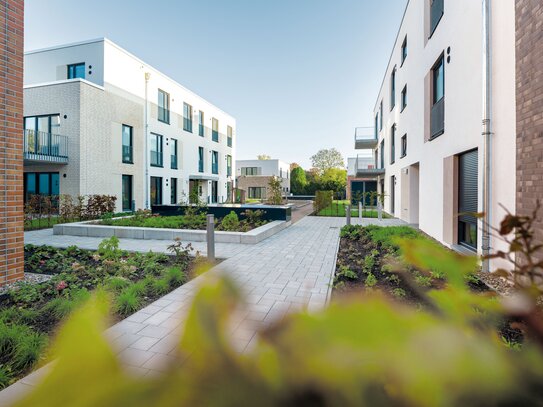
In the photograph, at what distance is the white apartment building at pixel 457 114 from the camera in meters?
5.60

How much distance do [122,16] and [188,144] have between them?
13.8 metres

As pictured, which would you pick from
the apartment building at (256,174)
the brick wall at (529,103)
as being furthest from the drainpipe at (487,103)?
the apartment building at (256,174)

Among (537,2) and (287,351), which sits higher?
(537,2)

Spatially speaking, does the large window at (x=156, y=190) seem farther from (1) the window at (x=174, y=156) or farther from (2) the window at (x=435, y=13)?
(2) the window at (x=435, y=13)

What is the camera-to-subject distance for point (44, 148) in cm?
1681

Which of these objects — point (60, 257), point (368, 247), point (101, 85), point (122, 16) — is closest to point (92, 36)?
point (101, 85)

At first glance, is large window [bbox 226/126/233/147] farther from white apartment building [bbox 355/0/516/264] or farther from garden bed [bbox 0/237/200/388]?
garden bed [bbox 0/237/200/388]

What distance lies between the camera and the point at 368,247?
8.77 meters

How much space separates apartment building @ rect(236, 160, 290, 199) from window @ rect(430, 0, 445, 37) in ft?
124

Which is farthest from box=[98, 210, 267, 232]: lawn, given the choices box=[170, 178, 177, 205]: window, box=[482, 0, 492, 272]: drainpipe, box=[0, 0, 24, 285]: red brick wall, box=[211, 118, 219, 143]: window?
box=[211, 118, 219, 143]: window

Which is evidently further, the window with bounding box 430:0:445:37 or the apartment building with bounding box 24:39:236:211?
the apartment building with bounding box 24:39:236:211

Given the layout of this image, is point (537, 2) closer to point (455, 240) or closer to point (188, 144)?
point (455, 240)

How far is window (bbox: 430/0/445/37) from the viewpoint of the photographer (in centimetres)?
945

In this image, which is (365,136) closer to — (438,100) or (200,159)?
(200,159)
